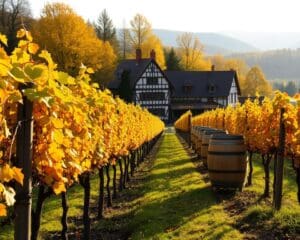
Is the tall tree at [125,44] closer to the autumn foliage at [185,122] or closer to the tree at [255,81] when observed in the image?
the tree at [255,81]

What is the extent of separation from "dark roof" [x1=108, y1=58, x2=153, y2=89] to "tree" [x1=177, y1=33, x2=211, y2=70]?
29848 mm

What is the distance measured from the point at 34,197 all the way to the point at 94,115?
17.1ft

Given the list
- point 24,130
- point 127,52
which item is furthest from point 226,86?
point 24,130

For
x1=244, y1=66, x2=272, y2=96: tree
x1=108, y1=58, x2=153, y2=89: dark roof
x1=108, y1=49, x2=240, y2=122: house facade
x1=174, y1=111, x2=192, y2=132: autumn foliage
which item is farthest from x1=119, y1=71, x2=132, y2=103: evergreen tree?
x1=244, y1=66, x2=272, y2=96: tree

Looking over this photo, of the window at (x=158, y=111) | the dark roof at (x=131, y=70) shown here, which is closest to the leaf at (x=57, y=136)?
the dark roof at (x=131, y=70)

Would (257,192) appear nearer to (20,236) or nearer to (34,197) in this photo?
(34,197)

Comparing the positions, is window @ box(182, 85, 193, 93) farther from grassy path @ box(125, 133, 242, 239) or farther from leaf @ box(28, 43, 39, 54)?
leaf @ box(28, 43, 39, 54)

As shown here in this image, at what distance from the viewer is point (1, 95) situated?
Result: 257 cm

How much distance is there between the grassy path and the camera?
7.79 m

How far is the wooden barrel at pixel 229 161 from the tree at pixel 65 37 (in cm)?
3669

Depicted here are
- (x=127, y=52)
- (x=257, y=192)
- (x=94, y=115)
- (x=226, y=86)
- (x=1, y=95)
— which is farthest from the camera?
(x=127, y=52)

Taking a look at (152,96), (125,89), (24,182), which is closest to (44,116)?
(24,182)

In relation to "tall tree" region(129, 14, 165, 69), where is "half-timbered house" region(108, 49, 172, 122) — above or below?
below

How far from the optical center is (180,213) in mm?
9297
